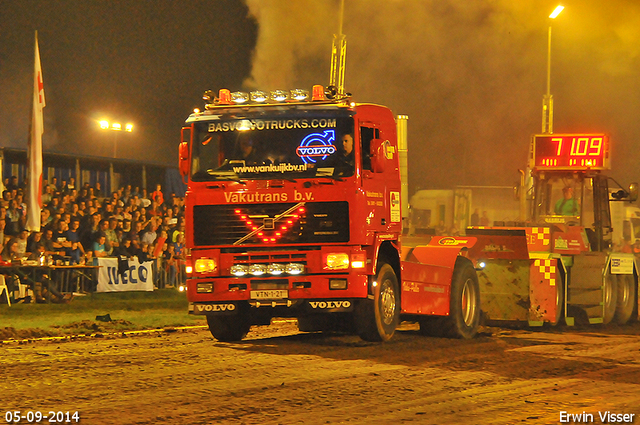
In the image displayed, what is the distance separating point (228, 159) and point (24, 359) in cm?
351

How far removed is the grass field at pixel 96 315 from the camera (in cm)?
Answer: 1391

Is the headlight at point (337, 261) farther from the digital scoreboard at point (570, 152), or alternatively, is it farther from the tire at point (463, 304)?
the digital scoreboard at point (570, 152)

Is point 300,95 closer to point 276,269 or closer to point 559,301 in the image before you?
point 276,269

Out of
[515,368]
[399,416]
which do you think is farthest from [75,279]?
[399,416]

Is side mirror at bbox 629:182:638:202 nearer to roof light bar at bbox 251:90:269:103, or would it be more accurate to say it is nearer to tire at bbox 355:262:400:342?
tire at bbox 355:262:400:342

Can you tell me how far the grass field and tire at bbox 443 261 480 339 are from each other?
189 inches

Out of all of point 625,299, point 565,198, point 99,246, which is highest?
point 565,198

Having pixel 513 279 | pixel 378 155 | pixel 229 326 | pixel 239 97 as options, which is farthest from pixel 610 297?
pixel 239 97

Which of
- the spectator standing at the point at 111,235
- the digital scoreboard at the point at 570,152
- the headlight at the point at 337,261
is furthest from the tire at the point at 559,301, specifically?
the spectator standing at the point at 111,235

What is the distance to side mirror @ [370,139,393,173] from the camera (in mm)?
11680

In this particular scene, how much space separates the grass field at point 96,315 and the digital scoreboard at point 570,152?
7.60m

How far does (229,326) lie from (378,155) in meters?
3.24

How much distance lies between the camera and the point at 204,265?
11.7 meters

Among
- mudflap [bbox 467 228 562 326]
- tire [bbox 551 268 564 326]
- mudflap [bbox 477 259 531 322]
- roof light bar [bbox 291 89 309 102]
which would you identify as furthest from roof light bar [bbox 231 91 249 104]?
tire [bbox 551 268 564 326]
